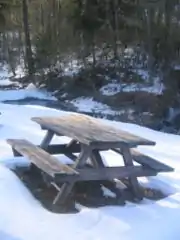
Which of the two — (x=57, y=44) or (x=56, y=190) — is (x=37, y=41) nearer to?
(x=57, y=44)

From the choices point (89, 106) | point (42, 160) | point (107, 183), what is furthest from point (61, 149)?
point (89, 106)

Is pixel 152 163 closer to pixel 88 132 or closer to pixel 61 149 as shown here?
pixel 88 132

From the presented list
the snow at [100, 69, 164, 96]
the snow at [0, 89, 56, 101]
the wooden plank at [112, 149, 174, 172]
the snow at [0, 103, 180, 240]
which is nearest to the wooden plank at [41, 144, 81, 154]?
the snow at [0, 103, 180, 240]

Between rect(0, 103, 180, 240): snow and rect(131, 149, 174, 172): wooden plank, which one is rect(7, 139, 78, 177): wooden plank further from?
rect(131, 149, 174, 172): wooden plank

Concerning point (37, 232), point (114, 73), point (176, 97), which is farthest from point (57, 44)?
point (37, 232)

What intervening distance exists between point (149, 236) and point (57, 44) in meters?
20.6

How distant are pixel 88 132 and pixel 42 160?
24.4 inches

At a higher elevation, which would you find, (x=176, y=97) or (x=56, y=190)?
(x=56, y=190)

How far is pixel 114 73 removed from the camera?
22547 millimetres

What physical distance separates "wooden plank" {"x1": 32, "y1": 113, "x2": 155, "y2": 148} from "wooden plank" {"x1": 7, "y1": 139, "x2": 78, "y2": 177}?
1.00ft

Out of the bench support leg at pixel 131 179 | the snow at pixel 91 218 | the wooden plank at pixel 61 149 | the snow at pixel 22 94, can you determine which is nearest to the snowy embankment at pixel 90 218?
the snow at pixel 91 218

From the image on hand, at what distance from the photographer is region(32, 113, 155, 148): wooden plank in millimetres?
5512

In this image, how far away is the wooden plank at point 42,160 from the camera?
5.29m

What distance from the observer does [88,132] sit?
598 cm
